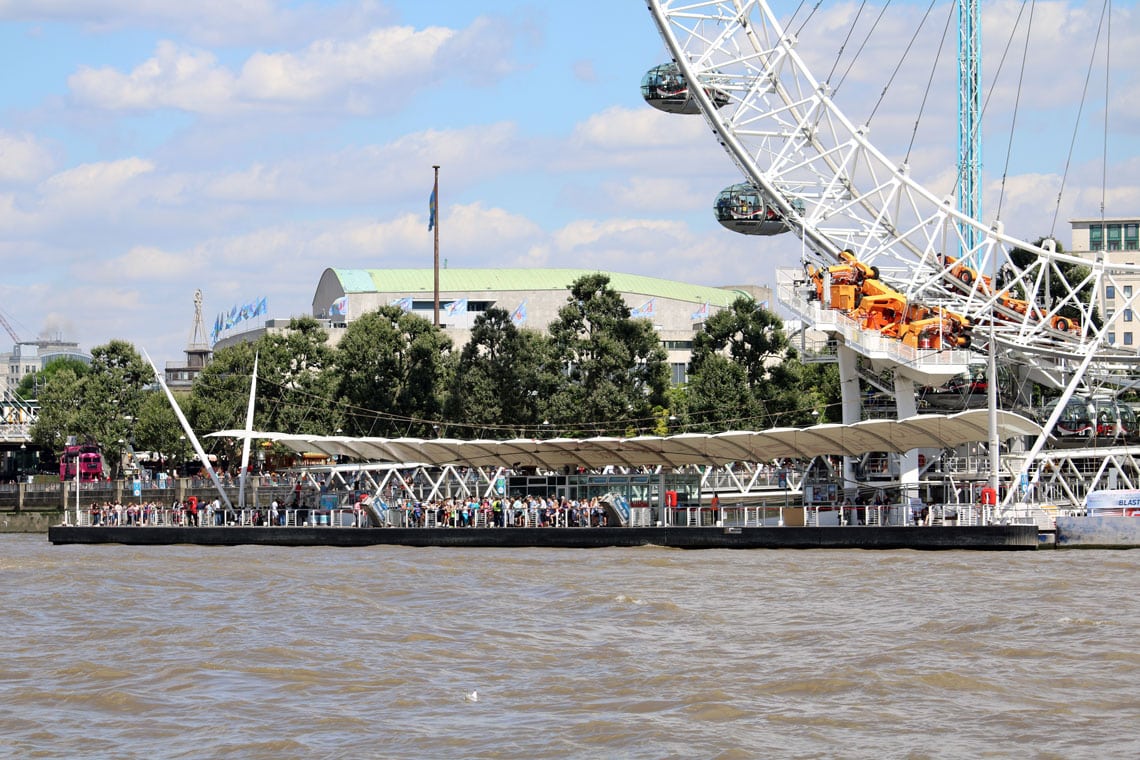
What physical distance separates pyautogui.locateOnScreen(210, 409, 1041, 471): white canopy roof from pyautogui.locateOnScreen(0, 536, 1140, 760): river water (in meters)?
13.8

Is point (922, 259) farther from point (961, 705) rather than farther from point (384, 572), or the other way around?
point (961, 705)

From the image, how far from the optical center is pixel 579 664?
90.1ft

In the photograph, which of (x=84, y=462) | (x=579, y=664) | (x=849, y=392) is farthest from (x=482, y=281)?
(x=579, y=664)

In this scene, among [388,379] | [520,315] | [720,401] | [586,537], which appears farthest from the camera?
[520,315]

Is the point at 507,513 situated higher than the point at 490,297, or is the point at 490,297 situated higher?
the point at 490,297

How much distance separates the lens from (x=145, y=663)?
28094 millimetres

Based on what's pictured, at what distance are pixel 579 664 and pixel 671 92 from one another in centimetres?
5068

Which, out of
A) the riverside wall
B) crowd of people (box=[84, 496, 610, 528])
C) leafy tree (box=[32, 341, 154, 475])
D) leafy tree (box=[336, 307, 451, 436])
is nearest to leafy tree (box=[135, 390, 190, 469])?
leafy tree (box=[32, 341, 154, 475])

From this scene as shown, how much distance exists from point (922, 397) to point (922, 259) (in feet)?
23.0

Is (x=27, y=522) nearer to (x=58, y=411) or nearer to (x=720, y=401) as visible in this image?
(x=58, y=411)

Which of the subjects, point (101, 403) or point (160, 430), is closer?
point (160, 430)

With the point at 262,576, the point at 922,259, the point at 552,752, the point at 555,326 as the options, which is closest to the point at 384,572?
the point at 262,576

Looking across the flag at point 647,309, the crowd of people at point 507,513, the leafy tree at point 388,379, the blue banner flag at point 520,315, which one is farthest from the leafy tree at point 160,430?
the flag at point 647,309

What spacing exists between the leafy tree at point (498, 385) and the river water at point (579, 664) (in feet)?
133
